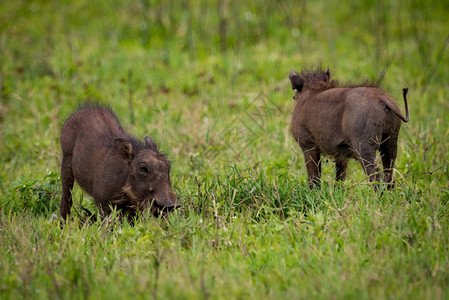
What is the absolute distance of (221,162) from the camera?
20.9 ft

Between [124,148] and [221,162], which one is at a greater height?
[124,148]

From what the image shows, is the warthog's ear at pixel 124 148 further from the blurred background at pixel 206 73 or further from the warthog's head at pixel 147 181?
the blurred background at pixel 206 73

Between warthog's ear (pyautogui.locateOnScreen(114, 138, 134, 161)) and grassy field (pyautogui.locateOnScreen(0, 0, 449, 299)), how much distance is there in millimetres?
592

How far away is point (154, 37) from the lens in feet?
37.6

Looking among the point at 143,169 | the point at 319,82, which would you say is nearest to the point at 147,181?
the point at 143,169

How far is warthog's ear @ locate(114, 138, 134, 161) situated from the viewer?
4.89 m

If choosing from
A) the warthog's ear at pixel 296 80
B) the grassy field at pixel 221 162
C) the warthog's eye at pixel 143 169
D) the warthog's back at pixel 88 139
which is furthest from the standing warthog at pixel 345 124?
the warthog's back at pixel 88 139

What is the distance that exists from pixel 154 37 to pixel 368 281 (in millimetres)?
8881

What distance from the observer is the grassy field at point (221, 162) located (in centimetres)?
362

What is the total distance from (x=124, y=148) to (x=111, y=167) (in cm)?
21

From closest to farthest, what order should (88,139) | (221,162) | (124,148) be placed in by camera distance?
(124,148), (88,139), (221,162)

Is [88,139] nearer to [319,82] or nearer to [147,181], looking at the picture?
[147,181]

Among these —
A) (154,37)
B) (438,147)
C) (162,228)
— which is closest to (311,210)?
(162,228)

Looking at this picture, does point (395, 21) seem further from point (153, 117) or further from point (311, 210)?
point (311, 210)
